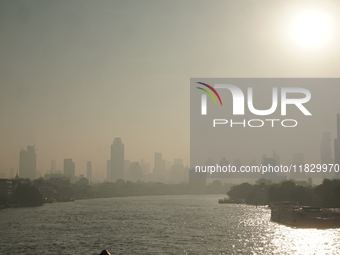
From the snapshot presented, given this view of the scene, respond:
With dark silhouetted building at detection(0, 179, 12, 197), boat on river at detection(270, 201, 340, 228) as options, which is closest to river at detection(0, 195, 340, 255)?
boat on river at detection(270, 201, 340, 228)

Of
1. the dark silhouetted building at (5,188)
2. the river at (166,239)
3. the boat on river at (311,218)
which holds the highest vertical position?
the dark silhouetted building at (5,188)

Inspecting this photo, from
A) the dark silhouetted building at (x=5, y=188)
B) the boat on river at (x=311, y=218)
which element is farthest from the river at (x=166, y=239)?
the dark silhouetted building at (x=5, y=188)

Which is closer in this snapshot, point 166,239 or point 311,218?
point 166,239

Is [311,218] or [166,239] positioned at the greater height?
[311,218]

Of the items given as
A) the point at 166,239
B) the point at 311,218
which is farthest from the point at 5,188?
the point at 166,239

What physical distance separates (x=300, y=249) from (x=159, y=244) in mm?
18527

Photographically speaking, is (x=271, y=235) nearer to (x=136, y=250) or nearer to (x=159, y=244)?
(x=159, y=244)

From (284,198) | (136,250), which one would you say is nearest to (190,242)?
(136,250)

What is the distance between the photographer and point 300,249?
184 ft

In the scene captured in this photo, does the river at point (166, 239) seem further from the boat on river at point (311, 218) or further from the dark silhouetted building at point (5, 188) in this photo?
the dark silhouetted building at point (5, 188)

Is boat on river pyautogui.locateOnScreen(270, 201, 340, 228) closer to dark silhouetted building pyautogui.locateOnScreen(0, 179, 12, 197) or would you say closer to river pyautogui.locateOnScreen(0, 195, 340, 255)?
river pyautogui.locateOnScreen(0, 195, 340, 255)

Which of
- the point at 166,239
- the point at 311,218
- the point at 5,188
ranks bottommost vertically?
the point at 166,239

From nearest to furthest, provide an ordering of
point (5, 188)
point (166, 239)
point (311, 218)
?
1. point (166, 239)
2. point (311, 218)
3. point (5, 188)

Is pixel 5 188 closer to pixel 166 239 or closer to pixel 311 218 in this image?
pixel 311 218
